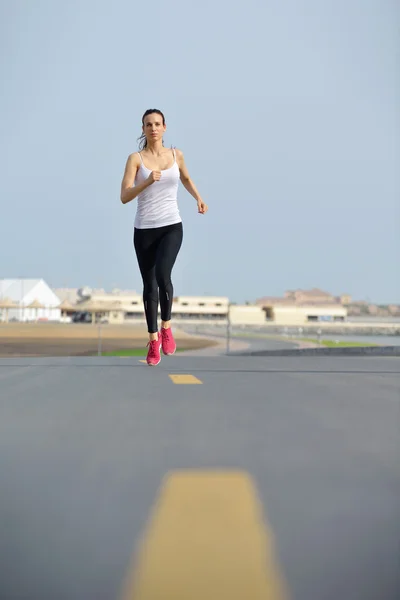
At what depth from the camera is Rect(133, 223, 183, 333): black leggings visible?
4980 mm

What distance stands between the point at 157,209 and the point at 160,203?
0.05 metres

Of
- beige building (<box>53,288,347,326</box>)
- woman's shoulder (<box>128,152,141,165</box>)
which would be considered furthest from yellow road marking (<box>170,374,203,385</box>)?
beige building (<box>53,288,347,326</box>)

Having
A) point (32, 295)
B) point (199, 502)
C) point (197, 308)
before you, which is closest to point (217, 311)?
point (197, 308)

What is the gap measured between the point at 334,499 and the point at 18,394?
243 cm

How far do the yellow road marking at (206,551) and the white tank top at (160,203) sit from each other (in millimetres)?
3521

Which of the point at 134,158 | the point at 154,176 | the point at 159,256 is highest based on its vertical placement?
the point at 134,158

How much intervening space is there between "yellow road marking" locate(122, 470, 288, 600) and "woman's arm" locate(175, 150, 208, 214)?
3.67 meters

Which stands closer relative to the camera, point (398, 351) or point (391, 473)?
point (391, 473)

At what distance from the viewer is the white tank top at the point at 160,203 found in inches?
195

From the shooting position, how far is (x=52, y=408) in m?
3.10

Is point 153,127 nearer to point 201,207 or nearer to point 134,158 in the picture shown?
point 134,158

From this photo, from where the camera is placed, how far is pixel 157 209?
16.4ft

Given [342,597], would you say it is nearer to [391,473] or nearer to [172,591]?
[172,591]

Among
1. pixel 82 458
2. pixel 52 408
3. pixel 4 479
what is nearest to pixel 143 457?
pixel 82 458
